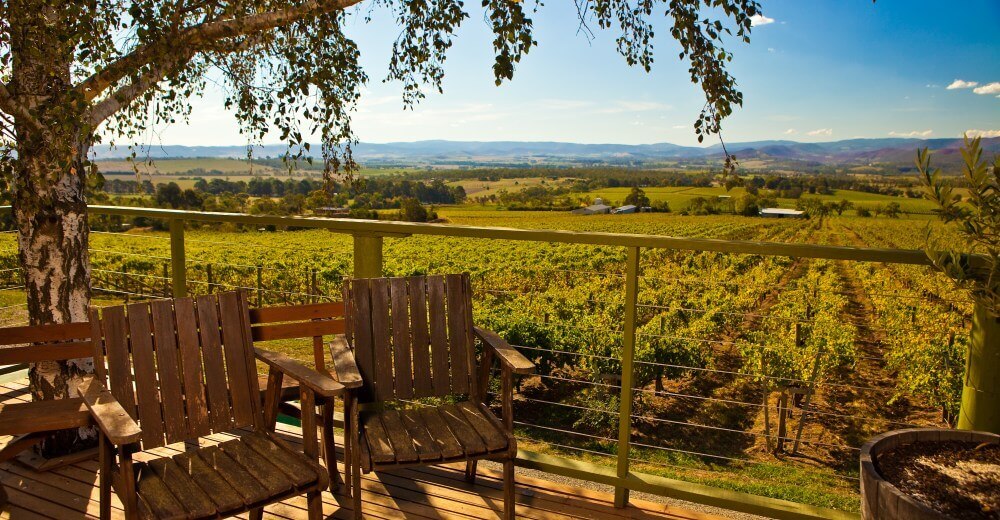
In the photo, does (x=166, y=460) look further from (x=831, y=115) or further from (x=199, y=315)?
(x=831, y=115)

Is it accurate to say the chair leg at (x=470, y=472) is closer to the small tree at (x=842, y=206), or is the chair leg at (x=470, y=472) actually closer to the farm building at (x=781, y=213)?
the small tree at (x=842, y=206)

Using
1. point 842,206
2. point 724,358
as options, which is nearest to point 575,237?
point 724,358

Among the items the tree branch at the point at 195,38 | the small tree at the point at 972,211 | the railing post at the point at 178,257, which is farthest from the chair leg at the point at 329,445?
the small tree at the point at 972,211

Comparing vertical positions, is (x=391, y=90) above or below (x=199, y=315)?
above

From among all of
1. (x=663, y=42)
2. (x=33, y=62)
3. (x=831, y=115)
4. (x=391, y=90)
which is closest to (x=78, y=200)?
(x=33, y=62)

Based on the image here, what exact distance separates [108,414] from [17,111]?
1258mm

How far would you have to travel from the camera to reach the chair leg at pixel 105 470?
5.99 feet

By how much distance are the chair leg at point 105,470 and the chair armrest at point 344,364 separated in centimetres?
66

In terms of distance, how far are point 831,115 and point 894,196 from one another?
Answer: 3313cm

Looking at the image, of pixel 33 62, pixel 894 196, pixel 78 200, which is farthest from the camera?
pixel 894 196

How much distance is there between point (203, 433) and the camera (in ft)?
7.15

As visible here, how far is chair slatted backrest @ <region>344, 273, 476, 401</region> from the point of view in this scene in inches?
99.3

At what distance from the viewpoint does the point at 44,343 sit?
102 inches

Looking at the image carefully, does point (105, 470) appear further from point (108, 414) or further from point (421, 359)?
point (421, 359)
